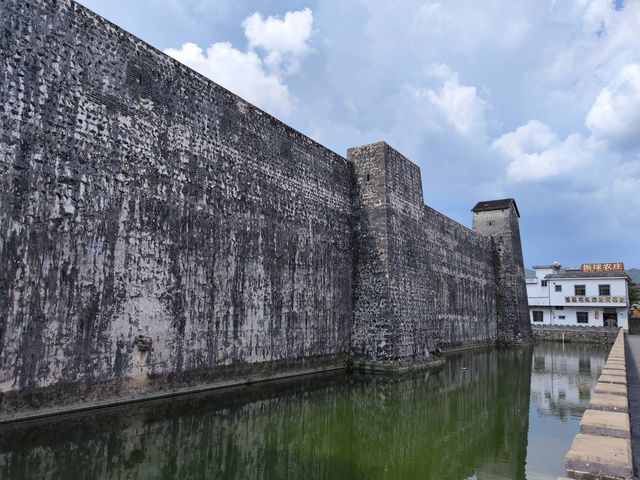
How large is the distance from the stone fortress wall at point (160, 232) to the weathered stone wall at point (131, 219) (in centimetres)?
2

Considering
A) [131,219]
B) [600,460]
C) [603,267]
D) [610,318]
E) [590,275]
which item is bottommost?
[600,460]

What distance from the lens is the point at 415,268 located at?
14180mm

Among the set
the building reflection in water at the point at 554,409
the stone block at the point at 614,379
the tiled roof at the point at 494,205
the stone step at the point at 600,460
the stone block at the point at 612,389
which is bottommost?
the building reflection in water at the point at 554,409

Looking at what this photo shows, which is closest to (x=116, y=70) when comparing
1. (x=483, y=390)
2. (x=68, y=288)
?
(x=68, y=288)

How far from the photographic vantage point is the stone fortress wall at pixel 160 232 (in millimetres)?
5949

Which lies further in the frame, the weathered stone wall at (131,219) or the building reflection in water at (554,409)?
the weathered stone wall at (131,219)

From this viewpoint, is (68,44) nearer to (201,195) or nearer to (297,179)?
(201,195)

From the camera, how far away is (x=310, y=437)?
5.83m

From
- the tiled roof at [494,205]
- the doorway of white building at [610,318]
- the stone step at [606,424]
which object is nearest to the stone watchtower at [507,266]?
the tiled roof at [494,205]

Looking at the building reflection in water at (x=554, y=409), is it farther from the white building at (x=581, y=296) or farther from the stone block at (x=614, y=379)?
the white building at (x=581, y=296)

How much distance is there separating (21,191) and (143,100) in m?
2.57

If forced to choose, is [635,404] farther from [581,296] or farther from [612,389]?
[581,296]

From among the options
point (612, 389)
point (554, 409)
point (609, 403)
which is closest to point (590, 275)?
point (554, 409)

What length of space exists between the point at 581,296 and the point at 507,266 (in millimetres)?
10884
